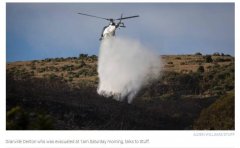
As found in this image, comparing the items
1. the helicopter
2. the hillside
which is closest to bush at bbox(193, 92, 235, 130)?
the hillside

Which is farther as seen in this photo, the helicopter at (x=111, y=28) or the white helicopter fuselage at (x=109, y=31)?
the white helicopter fuselage at (x=109, y=31)

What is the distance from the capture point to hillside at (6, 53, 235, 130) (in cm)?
2356

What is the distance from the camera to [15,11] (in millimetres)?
23938

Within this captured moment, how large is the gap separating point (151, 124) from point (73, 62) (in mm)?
6048

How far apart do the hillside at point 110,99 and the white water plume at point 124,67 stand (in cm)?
35

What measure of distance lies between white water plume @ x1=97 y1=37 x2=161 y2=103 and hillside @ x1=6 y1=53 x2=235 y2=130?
1.15 feet

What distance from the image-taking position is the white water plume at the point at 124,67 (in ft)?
85.0

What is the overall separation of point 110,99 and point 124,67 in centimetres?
122

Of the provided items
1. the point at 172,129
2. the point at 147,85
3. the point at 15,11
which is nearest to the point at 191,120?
the point at 172,129

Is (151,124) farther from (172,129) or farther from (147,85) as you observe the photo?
(147,85)

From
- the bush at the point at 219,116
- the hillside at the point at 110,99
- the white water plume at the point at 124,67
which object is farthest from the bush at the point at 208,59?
the bush at the point at 219,116

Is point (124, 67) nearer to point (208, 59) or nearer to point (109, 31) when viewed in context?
point (109, 31)

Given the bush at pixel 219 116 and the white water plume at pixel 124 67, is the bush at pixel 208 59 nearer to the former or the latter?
the white water plume at pixel 124 67

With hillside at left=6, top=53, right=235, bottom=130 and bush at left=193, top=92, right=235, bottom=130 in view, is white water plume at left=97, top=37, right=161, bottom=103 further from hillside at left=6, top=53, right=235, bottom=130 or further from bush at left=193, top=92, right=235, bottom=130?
bush at left=193, top=92, right=235, bottom=130
